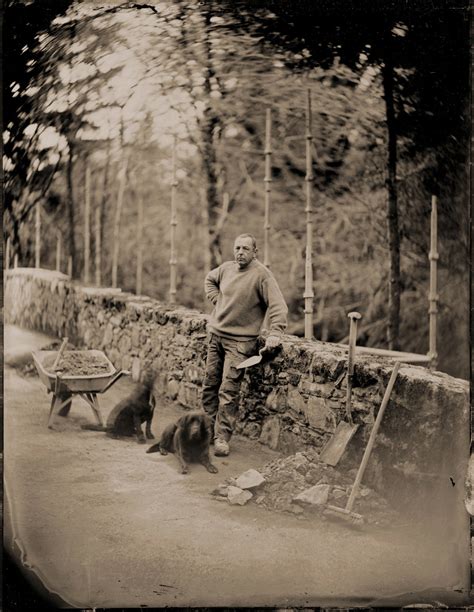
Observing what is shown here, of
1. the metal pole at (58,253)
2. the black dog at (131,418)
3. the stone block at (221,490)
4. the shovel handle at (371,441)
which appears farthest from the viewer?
the metal pole at (58,253)

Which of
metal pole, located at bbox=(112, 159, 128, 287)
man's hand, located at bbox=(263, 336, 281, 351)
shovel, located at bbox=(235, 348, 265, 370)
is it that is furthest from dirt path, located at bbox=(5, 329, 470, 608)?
metal pole, located at bbox=(112, 159, 128, 287)

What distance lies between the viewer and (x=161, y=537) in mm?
3736

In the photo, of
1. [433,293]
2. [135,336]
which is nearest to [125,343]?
[135,336]

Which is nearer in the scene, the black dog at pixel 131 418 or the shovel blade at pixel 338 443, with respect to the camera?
the shovel blade at pixel 338 443

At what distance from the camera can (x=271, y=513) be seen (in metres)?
3.75

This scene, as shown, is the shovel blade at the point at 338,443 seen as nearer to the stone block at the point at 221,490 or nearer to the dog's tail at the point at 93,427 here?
the stone block at the point at 221,490

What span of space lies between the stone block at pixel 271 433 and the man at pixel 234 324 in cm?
16

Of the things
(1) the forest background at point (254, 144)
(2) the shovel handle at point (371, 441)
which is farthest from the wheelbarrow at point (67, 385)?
(2) the shovel handle at point (371, 441)

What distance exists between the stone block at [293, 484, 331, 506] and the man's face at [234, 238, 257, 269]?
3.72ft

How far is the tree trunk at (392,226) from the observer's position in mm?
3938

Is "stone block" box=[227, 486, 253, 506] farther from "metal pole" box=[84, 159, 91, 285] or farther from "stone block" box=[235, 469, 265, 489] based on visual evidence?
"metal pole" box=[84, 159, 91, 285]

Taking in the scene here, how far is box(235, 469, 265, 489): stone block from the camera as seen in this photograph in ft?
12.4

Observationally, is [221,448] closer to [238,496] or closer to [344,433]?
[238,496]

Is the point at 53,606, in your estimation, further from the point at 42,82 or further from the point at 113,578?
the point at 42,82
